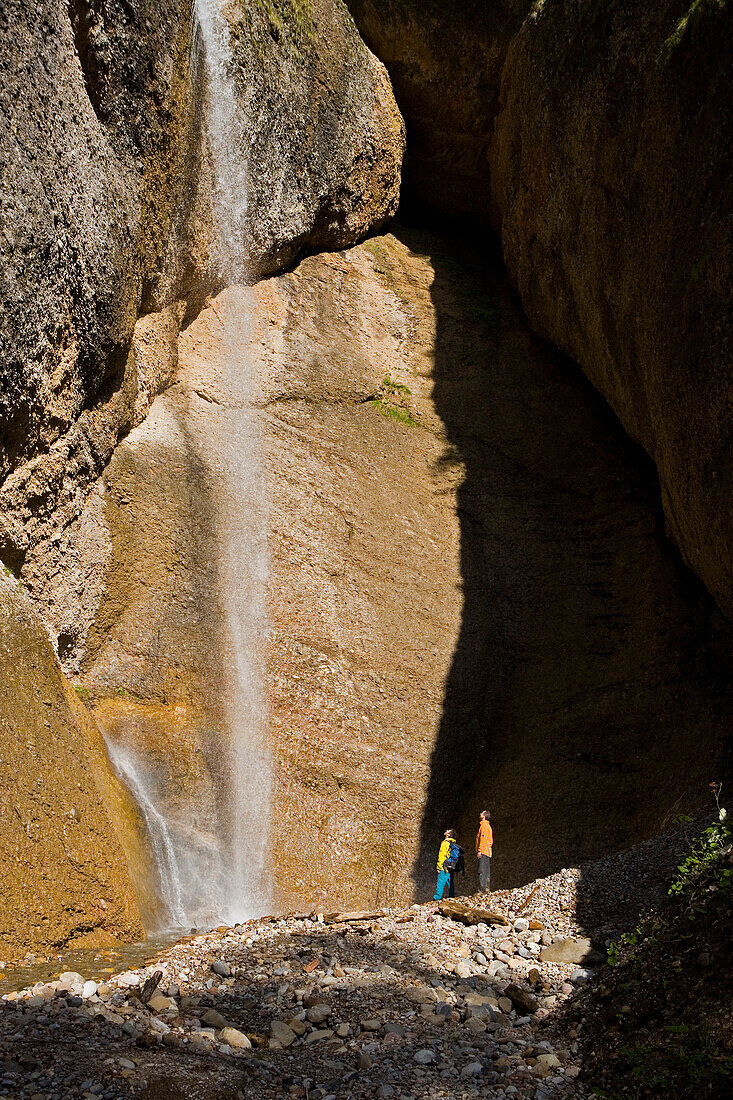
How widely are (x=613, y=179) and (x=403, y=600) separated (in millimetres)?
5981

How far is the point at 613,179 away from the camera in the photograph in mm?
11305

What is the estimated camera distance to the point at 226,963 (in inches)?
251

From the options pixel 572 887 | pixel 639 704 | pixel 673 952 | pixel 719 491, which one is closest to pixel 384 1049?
pixel 673 952

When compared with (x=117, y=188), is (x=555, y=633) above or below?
below

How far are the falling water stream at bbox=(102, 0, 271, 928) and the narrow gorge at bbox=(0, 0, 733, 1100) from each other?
4 cm

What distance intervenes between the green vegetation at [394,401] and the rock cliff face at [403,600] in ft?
0.14

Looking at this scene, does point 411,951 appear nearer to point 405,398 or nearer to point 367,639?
point 367,639

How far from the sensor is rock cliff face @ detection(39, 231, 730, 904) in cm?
1092

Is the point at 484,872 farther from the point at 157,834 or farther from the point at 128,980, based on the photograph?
the point at 128,980

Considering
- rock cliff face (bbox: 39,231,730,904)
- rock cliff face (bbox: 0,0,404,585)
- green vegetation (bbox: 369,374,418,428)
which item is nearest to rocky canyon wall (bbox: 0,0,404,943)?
rock cliff face (bbox: 0,0,404,585)

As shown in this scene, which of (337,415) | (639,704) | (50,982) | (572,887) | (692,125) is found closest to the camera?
(50,982)

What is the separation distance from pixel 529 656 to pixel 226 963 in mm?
7265

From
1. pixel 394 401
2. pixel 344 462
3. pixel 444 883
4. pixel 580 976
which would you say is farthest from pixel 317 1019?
pixel 394 401

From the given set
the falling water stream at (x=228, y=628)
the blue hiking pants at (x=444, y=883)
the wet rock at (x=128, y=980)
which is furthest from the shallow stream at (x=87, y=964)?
the blue hiking pants at (x=444, y=883)
